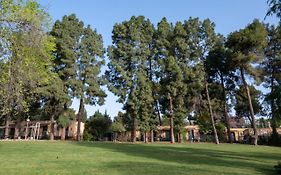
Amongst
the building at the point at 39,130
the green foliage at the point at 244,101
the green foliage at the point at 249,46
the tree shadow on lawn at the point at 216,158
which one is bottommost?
the tree shadow on lawn at the point at 216,158

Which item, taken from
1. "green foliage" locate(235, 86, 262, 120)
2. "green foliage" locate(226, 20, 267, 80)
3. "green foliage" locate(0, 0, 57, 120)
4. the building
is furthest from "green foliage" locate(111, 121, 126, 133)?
"green foliage" locate(0, 0, 57, 120)

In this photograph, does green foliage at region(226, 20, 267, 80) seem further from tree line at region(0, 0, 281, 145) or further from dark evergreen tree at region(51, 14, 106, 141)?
dark evergreen tree at region(51, 14, 106, 141)

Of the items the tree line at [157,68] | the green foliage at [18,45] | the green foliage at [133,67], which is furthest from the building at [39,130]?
the green foliage at [18,45]

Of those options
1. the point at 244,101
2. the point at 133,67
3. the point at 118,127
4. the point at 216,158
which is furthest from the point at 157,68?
the point at 216,158

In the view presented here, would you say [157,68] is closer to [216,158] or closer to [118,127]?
[118,127]

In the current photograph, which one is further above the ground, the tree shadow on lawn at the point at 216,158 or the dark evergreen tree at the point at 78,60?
the dark evergreen tree at the point at 78,60

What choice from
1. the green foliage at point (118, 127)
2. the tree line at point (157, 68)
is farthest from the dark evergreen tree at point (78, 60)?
the green foliage at point (118, 127)

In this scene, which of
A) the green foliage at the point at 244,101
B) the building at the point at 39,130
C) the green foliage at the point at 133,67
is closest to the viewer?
the green foliage at the point at 133,67

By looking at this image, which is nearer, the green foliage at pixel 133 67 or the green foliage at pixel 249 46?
the green foliage at pixel 249 46

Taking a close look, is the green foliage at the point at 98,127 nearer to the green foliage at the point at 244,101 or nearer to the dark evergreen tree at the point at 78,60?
the dark evergreen tree at the point at 78,60

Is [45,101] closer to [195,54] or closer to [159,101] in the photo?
[159,101]

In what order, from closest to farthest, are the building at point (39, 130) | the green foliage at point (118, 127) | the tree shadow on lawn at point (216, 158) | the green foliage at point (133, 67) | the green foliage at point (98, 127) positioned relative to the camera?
the tree shadow on lawn at point (216, 158) < the green foliage at point (133, 67) < the building at point (39, 130) < the green foliage at point (118, 127) < the green foliage at point (98, 127)

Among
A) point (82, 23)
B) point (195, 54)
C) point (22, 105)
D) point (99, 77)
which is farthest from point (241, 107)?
point (22, 105)

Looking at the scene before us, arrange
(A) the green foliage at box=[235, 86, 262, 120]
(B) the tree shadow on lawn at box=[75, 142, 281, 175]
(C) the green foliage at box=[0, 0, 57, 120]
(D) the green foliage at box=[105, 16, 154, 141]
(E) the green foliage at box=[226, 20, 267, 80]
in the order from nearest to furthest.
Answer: (B) the tree shadow on lawn at box=[75, 142, 281, 175], (C) the green foliage at box=[0, 0, 57, 120], (E) the green foliage at box=[226, 20, 267, 80], (D) the green foliage at box=[105, 16, 154, 141], (A) the green foliage at box=[235, 86, 262, 120]
